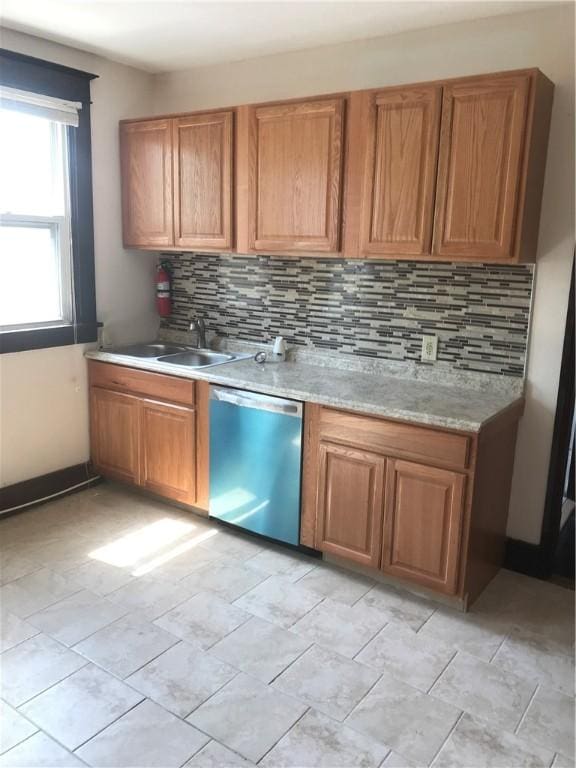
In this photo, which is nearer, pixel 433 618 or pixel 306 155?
pixel 433 618

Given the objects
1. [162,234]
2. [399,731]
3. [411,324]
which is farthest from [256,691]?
[162,234]

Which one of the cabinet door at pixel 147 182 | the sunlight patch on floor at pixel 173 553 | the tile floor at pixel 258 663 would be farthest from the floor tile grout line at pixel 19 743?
the cabinet door at pixel 147 182

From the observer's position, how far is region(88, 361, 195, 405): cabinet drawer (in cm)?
319

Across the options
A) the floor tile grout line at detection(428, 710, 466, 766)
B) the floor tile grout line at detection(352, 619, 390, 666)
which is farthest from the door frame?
the floor tile grout line at detection(428, 710, 466, 766)

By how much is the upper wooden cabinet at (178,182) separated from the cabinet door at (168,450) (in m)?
0.91

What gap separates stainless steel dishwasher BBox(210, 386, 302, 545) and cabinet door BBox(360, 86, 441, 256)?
0.85m

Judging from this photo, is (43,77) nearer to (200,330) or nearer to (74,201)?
(74,201)

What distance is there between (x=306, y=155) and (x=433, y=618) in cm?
211

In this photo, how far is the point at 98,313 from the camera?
3643mm

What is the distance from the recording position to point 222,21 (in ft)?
9.06

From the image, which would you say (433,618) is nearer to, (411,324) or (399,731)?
(399,731)

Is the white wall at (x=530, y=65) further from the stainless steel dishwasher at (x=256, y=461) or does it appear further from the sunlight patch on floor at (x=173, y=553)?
the sunlight patch on floor at (x=173, y=553)

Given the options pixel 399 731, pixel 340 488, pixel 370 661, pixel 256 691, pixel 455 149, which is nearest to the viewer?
pixel 399 731

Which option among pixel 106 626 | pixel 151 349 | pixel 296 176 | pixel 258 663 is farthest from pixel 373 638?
pixel 151 349
